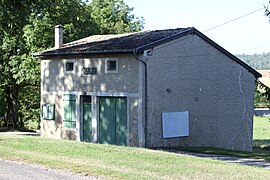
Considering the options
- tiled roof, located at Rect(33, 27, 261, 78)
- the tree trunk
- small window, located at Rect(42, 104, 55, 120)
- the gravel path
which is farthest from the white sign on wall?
the tree trunk

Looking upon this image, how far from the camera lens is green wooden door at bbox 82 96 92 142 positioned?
23.5 m

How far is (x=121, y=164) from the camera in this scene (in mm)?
12398

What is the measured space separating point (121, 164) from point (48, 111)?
1376 cm

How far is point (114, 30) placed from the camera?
141 ft

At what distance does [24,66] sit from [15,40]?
2.38 metres

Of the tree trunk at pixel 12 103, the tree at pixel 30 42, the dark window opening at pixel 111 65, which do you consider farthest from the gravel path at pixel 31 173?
the tree trunk at pixel 12 103

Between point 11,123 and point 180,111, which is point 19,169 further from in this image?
point 11,123

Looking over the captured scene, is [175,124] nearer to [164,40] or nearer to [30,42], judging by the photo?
[164,40]

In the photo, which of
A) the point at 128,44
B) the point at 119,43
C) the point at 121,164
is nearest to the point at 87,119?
the point at 119,43

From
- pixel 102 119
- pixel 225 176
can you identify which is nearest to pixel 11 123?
pixel 102 119

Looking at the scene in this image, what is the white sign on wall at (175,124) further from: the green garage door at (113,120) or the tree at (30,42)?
the tree at (30,42)

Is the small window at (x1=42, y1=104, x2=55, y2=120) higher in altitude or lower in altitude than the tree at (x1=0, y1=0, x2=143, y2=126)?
lower

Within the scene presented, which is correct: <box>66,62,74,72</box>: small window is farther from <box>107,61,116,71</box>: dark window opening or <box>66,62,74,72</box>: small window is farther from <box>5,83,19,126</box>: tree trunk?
<box>5,83,19,126</box>: tree trunk

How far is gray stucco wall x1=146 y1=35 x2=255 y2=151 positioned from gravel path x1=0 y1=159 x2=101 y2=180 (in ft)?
31.7
